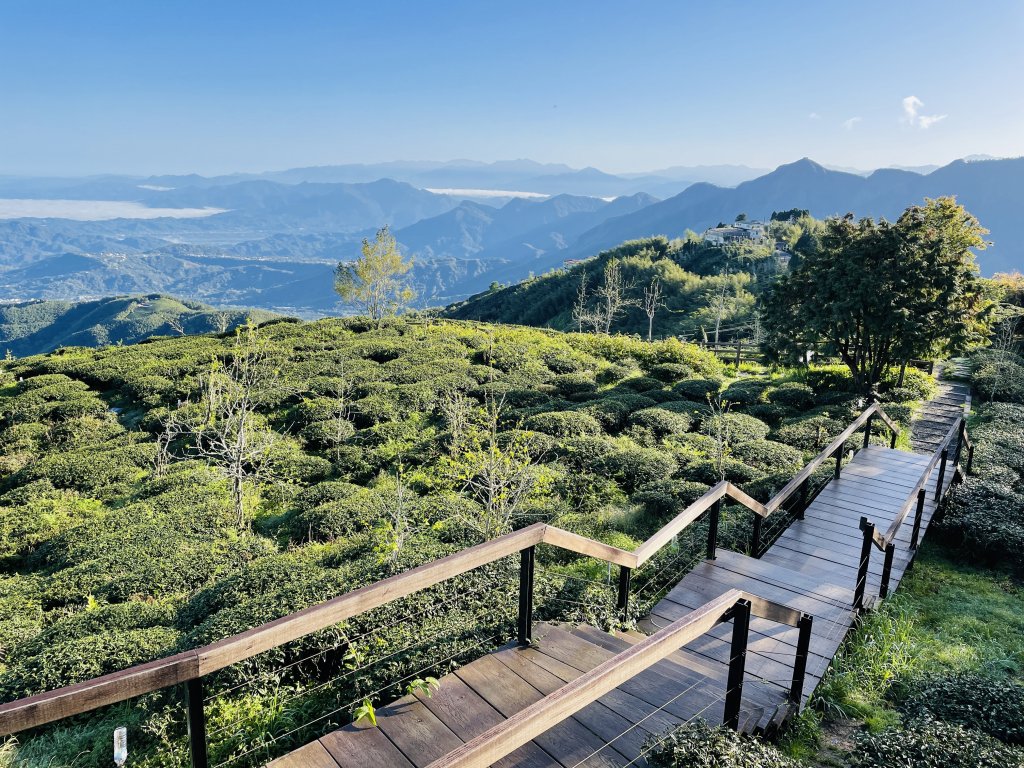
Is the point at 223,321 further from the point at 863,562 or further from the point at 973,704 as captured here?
the point at 973,704

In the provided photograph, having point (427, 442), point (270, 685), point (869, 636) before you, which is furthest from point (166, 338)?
point (869, 636)

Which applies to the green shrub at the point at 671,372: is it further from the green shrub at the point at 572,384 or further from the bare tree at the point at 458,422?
the bare tree at the point at 458,422

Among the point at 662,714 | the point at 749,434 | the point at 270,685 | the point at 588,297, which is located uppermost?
the point at 662,714

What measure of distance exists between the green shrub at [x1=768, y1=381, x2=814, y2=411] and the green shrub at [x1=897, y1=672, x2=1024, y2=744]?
1282 cm

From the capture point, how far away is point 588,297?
8725 centimetres

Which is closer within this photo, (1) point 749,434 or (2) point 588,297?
(1) point 749,434

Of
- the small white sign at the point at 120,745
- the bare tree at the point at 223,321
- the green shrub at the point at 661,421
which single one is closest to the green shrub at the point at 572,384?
the green shrub at the point at 661,421

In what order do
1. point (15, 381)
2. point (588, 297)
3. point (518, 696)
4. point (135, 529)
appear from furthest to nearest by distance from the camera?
point (588, 297), point (15, 381), point (135, 529), point (518, 696)

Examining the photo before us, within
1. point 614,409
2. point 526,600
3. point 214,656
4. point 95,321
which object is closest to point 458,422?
→ point 614,409

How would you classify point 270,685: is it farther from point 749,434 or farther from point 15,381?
point 15,381

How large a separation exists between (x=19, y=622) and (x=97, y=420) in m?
11.2

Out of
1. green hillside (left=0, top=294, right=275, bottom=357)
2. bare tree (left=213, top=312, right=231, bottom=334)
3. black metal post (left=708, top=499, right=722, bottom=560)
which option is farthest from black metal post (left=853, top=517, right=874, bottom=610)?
green hillside (left=0, top=294, right=275, bottom=357)

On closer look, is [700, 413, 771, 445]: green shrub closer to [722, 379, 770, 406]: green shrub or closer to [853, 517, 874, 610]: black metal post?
[722, 379, 770, 406]: green shrub

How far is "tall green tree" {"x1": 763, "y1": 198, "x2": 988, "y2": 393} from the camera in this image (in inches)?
622
